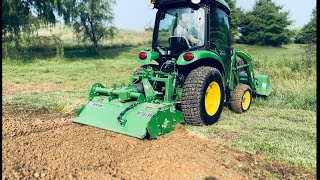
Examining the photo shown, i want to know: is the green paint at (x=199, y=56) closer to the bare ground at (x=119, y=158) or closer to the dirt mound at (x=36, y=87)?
the bare ground at (x=119, y=158)

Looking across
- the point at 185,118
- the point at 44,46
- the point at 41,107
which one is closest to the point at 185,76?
the point at 185,118

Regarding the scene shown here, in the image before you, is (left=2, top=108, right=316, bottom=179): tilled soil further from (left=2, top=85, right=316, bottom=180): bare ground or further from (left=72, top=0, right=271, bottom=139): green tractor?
(left=72, top=0, right=271, bottom=139): green tractor

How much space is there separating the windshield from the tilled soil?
1574 millimetres

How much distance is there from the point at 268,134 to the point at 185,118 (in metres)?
1.24

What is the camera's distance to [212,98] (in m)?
5.33

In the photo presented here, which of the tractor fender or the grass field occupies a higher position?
the tractor fender

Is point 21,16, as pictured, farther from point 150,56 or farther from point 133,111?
point 133,111

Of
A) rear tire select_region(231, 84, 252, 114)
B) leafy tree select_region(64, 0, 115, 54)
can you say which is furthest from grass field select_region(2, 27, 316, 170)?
leafy tree select_region(64, 0, 115, 54)

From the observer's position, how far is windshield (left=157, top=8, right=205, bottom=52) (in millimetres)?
5348

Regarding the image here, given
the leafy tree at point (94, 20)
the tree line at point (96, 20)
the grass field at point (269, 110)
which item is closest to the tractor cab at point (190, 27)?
the grass field at point (269, 110)

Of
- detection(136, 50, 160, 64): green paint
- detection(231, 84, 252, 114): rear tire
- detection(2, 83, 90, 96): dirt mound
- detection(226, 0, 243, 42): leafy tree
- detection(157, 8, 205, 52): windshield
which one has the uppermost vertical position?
detection(226, 0, 243, 42): leafy tree

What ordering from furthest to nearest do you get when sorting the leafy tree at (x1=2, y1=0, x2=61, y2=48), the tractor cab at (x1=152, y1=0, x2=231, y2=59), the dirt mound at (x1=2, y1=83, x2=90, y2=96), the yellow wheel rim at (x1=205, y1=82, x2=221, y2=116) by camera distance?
1. the leafy tree at (x1=2, y1=0, x2=61, y2=48)
2. the dirt mound at (x1=2, y1=83, x2=90, y2=96)
3. the tractor cab at (x1=152, y1=0, x2=231, y2=59)
4. the yellow wheel rim at (x1=205, y1=82, x2=221, y2=116)

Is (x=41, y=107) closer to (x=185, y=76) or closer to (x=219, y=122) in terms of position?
(x=185, y=76)

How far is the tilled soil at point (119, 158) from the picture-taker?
3.35 meters
